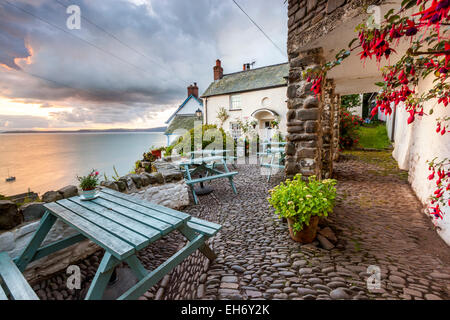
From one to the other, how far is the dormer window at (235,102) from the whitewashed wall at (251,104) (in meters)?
0.22

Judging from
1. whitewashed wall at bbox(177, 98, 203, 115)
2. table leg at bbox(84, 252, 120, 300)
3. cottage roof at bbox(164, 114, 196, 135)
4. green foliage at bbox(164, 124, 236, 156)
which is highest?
whitewashed wall at bbox(177, 98, 203, 115)

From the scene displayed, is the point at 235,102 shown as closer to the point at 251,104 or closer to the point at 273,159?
the point at 251,104

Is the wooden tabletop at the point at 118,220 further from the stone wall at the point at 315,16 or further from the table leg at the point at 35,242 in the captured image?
the stone wall at the point at 315,16

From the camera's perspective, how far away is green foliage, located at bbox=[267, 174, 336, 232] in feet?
6.70

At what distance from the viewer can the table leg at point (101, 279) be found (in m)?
1.19

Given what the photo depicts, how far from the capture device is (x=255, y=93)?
12578 mm

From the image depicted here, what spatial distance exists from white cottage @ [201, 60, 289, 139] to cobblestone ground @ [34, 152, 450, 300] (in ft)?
29.6

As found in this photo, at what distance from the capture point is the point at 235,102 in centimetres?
1357

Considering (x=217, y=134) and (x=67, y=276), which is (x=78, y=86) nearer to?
(x=67, y=276)

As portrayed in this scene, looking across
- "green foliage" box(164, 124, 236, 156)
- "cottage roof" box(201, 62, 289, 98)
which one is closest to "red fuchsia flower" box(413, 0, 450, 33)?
"green foliage" box(164, 124, 236, 156)

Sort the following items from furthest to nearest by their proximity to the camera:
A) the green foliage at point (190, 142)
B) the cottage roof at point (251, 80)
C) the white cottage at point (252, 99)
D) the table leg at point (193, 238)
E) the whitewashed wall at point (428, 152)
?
the cottage roof at point (251, 80)
the white cottage at point (252, 99)
the green foliage at point (190, 142)
the whitewashed wall at point (428, 152)
the table leg at point (193, 238)

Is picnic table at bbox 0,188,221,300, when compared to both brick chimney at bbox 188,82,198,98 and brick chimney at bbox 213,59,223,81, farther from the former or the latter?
brick chimney at bbox 188,82,198,98

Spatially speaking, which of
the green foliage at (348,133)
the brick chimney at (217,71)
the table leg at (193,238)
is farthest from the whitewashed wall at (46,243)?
the brick chimney at (217,71)

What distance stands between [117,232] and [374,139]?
1398 cm
